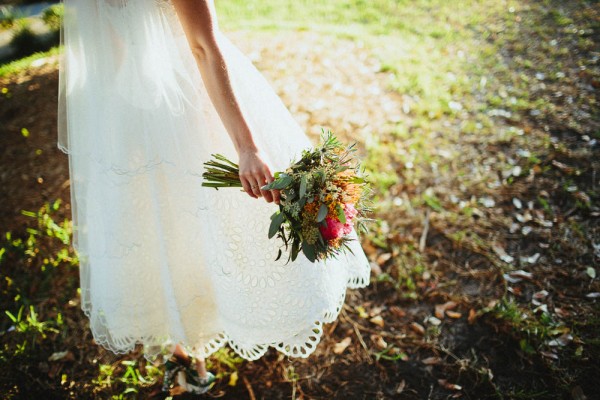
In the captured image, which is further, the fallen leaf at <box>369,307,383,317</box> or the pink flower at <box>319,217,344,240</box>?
the fallen leaf at <box>369,307,383,317</box>

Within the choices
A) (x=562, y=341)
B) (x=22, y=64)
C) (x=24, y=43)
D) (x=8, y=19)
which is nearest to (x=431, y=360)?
(x=562, y=341)

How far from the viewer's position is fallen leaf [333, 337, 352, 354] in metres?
2.69

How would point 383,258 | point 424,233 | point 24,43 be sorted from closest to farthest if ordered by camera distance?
point 383,258, point 424,233, point 24,43

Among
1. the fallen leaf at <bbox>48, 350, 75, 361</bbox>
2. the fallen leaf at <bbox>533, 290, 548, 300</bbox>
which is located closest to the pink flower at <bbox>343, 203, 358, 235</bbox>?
the fallen leaf at <bbox>533, 290, 548, 300</bbox>

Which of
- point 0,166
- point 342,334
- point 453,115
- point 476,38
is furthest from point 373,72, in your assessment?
point 0,166

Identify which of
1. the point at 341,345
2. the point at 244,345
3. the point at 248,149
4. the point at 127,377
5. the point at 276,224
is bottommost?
the point at 341,345

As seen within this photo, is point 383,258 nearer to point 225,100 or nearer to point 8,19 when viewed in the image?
point 225,100

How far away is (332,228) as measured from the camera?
1572 mm

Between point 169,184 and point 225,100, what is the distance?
48 cm

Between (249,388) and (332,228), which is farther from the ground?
(332,228)

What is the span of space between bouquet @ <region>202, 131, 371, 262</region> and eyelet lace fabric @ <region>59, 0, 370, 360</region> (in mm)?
239

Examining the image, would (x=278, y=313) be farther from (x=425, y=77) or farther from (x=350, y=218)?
(x=425, y=77)

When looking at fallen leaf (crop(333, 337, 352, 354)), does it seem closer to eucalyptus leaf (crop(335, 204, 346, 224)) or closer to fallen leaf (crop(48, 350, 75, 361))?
eucalyptus leaf (crop(335, 204, 346, 224))

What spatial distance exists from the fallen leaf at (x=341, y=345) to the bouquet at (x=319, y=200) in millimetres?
1318
